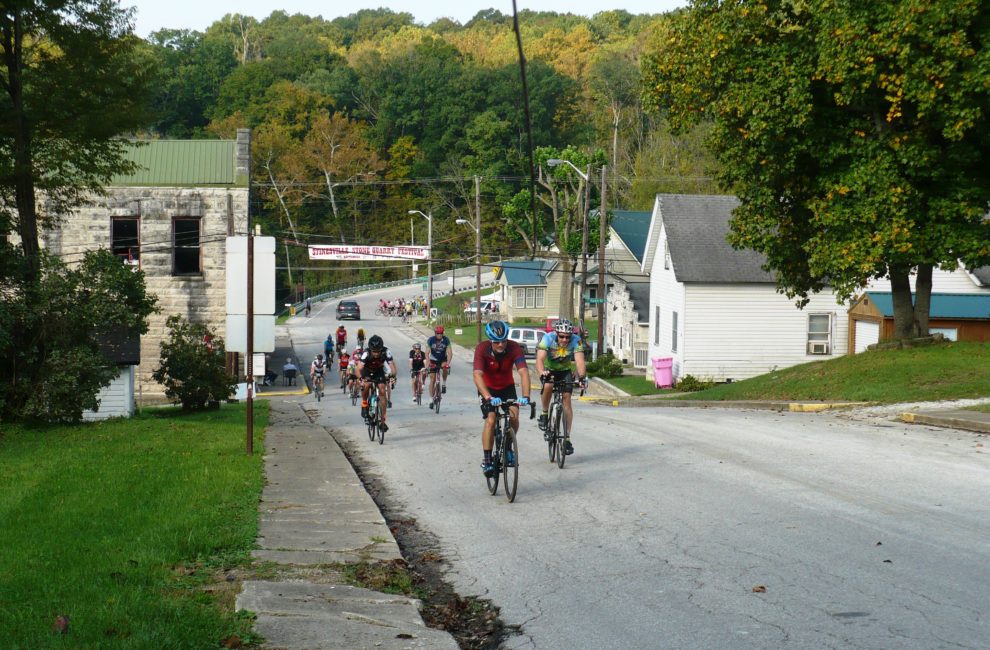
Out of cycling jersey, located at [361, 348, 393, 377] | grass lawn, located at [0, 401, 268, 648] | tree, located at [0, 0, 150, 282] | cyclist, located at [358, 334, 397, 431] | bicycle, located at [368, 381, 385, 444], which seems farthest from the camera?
tree, located at [0, 0, 150, 282]

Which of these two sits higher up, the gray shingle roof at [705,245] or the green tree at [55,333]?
the gray shingle roof at [705,245]

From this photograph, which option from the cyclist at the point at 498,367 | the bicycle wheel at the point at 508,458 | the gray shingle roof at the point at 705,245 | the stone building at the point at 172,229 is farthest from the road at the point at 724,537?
the stone building at the point at 172,229

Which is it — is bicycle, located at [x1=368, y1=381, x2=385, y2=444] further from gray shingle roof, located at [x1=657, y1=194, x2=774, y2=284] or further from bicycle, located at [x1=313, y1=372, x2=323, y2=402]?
gray shingle roof, located at [x1=657, y1=194, x2=774, y2=284]

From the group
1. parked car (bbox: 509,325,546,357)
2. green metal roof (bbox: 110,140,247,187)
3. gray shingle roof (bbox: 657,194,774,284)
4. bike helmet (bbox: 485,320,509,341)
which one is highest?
green metal roof (bbox: 110,140,247,187)

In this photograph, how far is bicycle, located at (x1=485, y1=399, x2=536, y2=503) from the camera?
12.4 meters

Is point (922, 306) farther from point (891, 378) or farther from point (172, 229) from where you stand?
point (172, 229)

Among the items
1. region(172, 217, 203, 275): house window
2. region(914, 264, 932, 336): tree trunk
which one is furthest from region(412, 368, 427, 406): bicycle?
region(172, 217, 203, 275): house window

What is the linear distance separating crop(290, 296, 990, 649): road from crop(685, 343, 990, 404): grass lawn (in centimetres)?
764

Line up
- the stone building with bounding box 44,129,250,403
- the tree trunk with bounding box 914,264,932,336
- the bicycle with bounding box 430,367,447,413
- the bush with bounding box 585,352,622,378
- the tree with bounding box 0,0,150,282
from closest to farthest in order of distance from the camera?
1. the tree with bounding box 0,0,150,282
2. the bicycle with bounding box 430,367,447,413
3. the tree trunk with bounding box 914,264,932,336
4. the stone building with bounding box 44,129,250,403
5. the bush with bounding box 585,352,622,378

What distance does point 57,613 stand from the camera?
22.4 feet

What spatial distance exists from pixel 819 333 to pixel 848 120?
16.0 m

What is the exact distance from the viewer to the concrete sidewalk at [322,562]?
6.87 metres

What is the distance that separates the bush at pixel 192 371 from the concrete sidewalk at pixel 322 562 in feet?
50.7

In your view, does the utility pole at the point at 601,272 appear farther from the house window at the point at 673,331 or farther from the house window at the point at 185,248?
the house window at the point at 185,248
